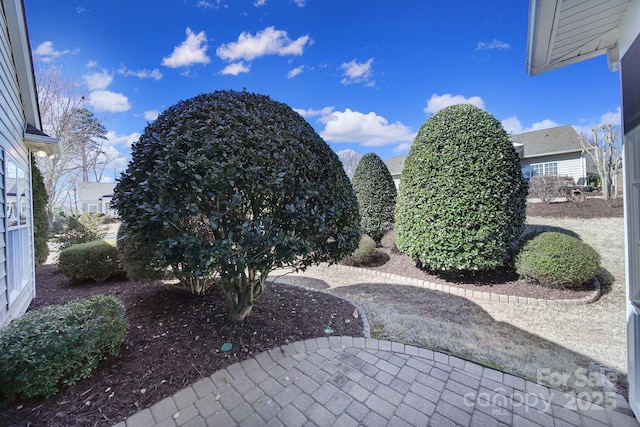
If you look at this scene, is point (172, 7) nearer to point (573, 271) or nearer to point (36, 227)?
point (36, 227)

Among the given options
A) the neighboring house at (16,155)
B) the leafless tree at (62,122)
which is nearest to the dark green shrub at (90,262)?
the neighboring house at (16,155)

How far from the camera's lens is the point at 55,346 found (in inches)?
79.4

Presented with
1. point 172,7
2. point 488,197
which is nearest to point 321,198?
point 488,197

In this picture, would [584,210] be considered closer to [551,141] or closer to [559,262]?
[559,262]

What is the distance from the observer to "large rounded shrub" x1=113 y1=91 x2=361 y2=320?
2.13 m

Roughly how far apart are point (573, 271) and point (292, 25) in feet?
26.3

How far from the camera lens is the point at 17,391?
190 cm

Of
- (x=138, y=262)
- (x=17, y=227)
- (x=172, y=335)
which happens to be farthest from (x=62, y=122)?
(x=172, y=335)

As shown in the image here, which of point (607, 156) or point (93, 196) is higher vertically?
point (93, 196)

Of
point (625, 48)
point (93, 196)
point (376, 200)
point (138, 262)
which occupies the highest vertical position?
point (93, 196)

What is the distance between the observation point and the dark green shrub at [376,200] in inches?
327

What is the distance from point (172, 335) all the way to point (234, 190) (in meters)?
1.90

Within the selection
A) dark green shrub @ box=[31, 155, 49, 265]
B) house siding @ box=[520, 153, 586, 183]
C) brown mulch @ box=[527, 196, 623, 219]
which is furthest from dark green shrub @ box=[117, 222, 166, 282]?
house siding @ box=[520, 153, 586, 183]

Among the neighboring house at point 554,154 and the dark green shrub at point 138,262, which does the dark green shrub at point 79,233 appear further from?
the neighboring house at point 554,154
